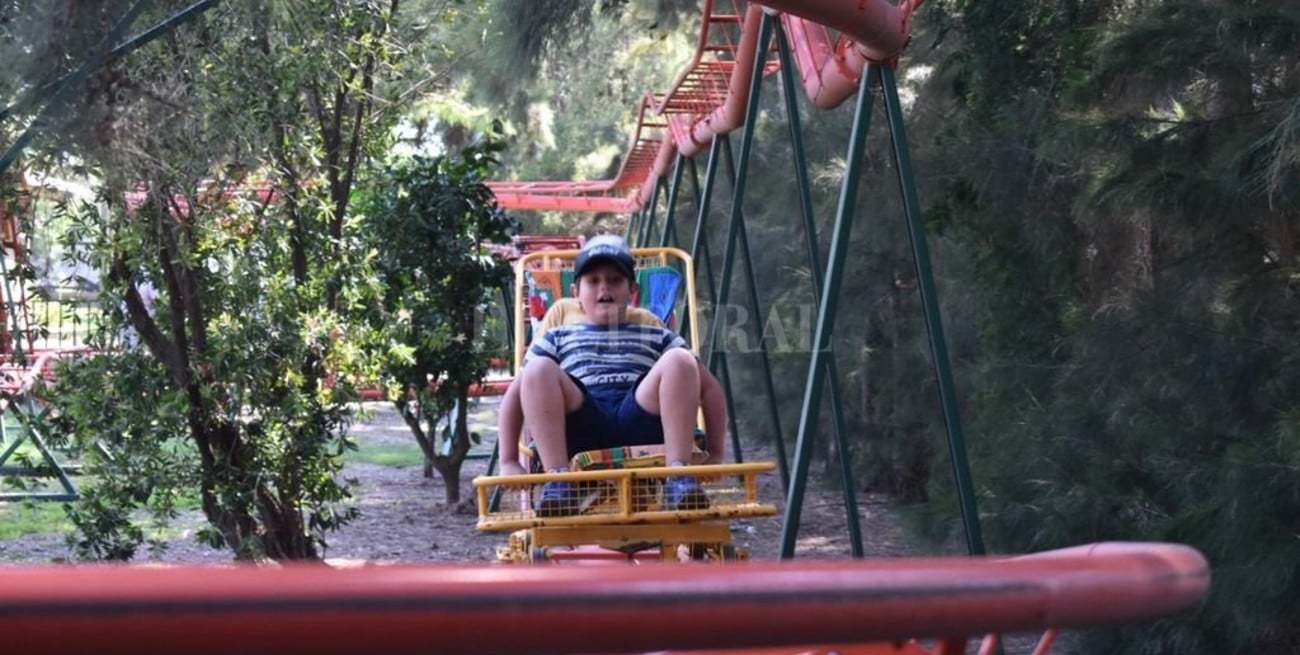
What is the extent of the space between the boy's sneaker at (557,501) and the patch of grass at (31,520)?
4.85 m

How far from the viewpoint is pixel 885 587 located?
98 centimetres

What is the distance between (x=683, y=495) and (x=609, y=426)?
0.78m

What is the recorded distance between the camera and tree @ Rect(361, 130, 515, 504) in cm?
988

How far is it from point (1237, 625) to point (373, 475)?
9.23 metres

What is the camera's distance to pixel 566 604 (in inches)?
36.5

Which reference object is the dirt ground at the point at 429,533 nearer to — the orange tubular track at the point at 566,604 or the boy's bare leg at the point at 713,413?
the boy's bare leg at the point at 713,413


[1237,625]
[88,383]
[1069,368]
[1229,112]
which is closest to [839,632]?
[1237,625]

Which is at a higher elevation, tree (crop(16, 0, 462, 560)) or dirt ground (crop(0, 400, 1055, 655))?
tree (crop(16, 0, 462, 560))

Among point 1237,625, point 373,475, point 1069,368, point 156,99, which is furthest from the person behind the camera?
point 373,475

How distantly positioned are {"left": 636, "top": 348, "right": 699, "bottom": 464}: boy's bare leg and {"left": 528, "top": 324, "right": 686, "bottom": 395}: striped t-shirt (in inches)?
15.9

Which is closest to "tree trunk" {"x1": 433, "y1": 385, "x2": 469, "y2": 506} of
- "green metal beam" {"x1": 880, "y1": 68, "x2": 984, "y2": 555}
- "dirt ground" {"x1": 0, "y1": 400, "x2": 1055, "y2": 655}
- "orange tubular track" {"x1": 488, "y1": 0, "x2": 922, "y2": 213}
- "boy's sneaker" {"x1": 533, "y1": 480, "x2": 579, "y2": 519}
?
"dirt ground" {"x1": 0, "y1": 400, "x2": 1055, "y2": 655}

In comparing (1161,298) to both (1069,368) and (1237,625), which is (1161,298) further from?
(1237,625)

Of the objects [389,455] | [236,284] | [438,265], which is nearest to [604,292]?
[236,284]

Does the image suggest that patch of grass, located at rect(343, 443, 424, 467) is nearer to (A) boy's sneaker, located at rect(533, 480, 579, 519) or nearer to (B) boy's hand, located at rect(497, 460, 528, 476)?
(B) boy's hand, located at rect(497, 460, 528, 476)
